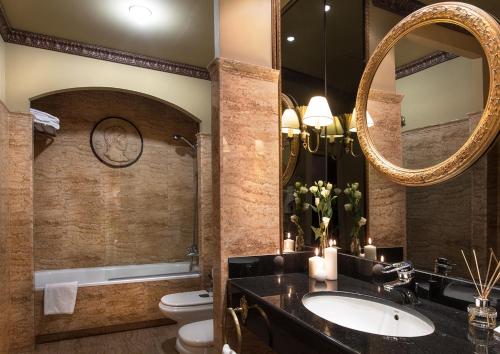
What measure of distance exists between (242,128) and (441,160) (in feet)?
3.19

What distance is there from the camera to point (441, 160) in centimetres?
125

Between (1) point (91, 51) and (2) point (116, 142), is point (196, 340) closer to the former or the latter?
(2) point (116, 142)

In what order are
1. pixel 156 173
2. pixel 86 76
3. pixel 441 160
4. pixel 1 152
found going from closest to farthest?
1. pixel 441 160
2. pixel 1 152
3. pixel 86 76
4. pixel 156 173

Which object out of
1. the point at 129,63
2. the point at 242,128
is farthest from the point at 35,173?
the point at 242,128

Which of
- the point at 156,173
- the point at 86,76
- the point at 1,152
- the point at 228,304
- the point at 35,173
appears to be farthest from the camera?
the point at 156,173

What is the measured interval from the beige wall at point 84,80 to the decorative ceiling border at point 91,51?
0.04m

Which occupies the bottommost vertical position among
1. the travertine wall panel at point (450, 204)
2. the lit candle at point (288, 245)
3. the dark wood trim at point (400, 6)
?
the lit candle at point (288, 245)

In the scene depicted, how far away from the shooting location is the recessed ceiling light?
2.72 m

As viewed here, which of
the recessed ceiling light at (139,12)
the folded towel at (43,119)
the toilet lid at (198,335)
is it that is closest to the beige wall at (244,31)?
the recessed ceiling light at (139,12)

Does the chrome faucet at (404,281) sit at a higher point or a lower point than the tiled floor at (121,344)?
higher

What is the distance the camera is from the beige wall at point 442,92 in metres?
1.16

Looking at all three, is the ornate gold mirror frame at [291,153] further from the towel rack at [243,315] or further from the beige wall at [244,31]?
the towel rack at [243,315]

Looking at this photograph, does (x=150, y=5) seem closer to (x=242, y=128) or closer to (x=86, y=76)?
(x=86, y=76)

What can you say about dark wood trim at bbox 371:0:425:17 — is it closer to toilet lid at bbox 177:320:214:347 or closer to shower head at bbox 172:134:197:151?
toilet lid at bbox 177:320:214:347
